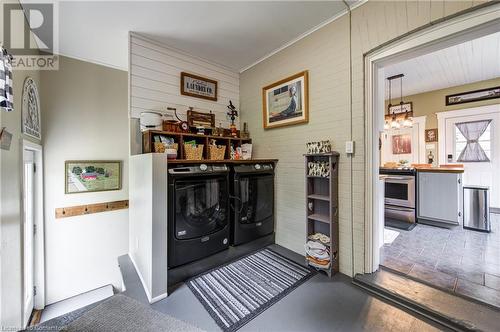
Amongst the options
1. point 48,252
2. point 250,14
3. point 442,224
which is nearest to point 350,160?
point 250,14

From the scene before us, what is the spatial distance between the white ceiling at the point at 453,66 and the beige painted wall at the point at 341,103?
165cm

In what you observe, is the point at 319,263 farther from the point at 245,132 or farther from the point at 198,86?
the point at 198,86

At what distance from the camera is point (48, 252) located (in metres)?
2.72

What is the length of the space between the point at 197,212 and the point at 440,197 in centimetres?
417

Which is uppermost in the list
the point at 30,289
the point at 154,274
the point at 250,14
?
the point at 250,14

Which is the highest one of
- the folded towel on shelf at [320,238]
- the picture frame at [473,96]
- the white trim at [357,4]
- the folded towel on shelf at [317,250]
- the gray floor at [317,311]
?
the white trim at [357,4]

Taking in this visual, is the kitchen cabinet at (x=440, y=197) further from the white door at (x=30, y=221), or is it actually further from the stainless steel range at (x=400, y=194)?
the white door at (x=30, y=221)

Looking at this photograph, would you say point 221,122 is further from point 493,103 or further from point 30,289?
point 493,103

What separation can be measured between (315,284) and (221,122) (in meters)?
2.48

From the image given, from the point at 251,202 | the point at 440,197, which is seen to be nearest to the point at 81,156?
the point at 251,202

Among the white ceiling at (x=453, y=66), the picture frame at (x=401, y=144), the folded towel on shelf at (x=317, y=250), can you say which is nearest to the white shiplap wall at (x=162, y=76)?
the folded towel on shelf at (x=317, y=250)

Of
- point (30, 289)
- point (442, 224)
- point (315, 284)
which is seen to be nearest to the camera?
point (315, 284)

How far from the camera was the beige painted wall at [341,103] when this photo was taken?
1.80m

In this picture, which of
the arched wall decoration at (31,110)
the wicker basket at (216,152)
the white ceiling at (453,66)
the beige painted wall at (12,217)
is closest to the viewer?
the beige painted wall at (12,217)
